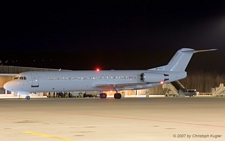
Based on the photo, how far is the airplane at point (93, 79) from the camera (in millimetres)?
52719

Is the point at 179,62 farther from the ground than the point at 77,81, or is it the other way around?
the point at 179,62

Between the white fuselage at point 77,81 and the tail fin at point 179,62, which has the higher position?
the tail fin at point 179,62

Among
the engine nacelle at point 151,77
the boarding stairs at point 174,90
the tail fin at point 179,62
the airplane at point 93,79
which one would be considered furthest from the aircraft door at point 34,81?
the boarding stairs at point 174,90

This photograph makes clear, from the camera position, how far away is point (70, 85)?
178 ft

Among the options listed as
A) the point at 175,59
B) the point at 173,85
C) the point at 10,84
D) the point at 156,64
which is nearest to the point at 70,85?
the point at 10,84

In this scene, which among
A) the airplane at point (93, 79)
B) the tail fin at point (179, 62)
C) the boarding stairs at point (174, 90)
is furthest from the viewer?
the boarding stairs at point (174, 90)

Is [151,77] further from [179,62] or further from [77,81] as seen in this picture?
[77,81]

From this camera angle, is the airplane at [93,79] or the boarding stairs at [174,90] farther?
the boarding stairs at [174,90]

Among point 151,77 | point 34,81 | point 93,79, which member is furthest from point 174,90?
point 34,81

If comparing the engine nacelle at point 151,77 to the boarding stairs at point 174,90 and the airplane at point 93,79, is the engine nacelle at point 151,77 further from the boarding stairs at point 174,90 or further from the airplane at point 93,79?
the boarding stairs at point 174,90

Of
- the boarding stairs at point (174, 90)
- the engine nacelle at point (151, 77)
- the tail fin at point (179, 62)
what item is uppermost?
the tail fin at point (179, 62)

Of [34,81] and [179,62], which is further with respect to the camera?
[179,62]

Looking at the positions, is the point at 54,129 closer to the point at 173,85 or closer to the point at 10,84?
the point at 10,84

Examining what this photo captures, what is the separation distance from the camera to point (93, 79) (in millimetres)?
55125
